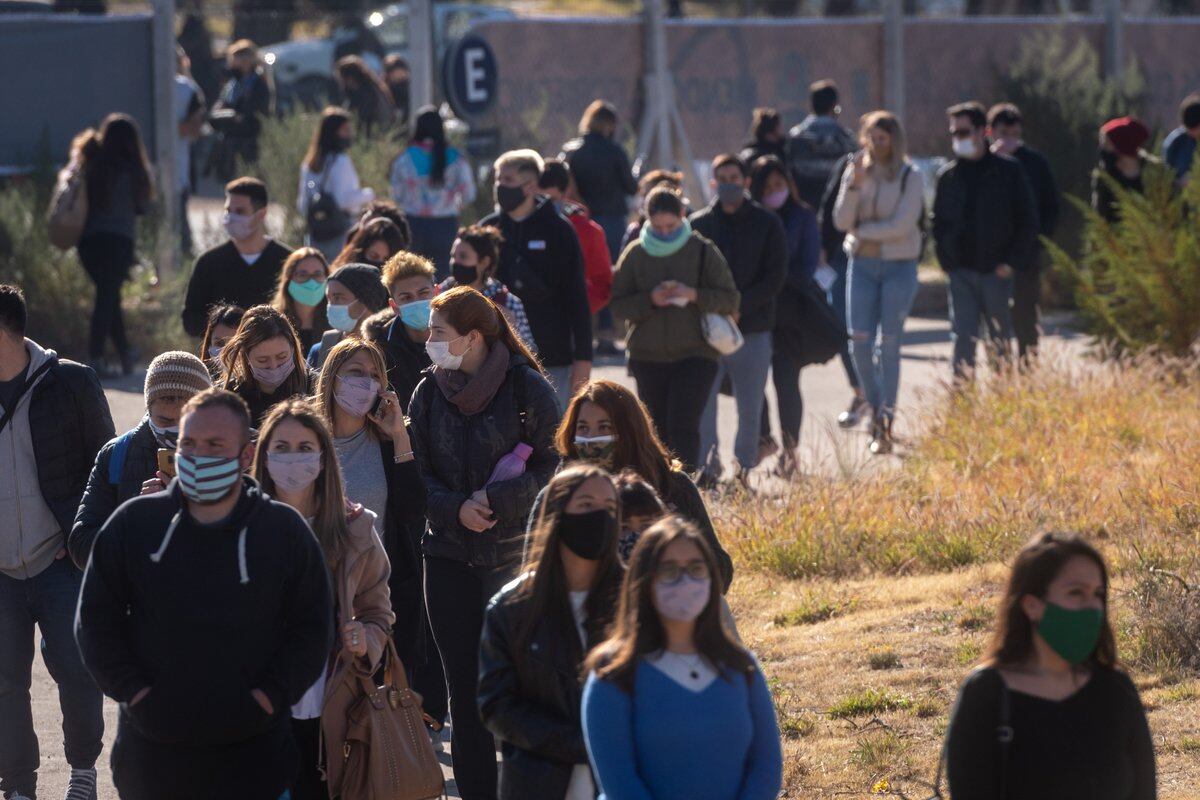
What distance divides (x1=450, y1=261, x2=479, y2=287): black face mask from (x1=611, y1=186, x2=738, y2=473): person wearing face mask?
149cm

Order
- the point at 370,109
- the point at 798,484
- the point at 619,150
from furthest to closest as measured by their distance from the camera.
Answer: the point at 370,109
the point at 619,150
the point at 798,484

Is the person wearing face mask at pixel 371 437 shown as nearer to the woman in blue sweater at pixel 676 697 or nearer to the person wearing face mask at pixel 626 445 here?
the person wearing face mask at pixel 626 445

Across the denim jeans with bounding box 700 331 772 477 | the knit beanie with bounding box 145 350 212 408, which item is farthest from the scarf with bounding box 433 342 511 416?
the denim jeans with bounding box 700 331 772 477

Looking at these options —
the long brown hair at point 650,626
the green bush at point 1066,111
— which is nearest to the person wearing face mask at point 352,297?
the long brown hair at point 650,626

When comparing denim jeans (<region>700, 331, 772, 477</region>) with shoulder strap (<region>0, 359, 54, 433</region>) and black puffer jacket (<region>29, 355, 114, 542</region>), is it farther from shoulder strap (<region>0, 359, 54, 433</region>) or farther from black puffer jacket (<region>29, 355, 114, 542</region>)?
shoulder strap (<region>0, 359, 54, 433</region>)

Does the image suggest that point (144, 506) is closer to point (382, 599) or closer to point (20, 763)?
point (382, 599)

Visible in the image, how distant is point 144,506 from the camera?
177 inches

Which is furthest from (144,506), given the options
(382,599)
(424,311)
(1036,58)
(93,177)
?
(1036,58)

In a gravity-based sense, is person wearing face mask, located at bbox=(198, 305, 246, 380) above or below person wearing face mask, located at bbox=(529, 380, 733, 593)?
above

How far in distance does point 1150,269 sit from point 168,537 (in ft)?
30.2

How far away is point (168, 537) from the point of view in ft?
14.5

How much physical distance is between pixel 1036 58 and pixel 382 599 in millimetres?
16580

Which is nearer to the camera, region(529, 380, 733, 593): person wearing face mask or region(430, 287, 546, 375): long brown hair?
region(529, 380, 733, 593): person wearing face mask

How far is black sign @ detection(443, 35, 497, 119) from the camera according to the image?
635 inches
